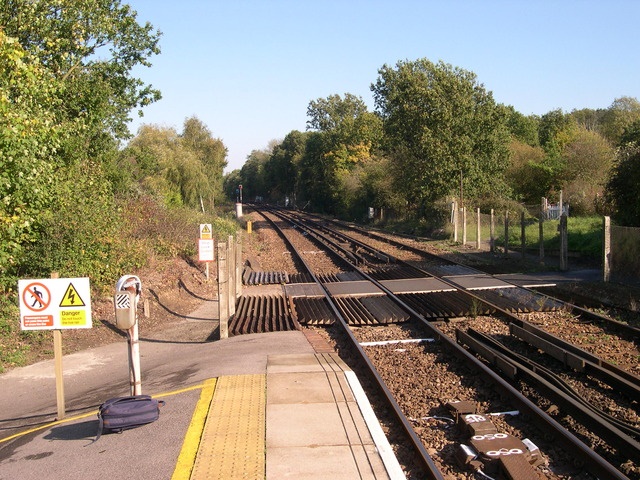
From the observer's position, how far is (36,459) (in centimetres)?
610

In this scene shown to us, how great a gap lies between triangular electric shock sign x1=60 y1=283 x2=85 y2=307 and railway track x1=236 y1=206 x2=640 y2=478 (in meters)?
3.78

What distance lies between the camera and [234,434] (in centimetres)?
610

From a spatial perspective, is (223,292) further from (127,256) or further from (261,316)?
(127,256)

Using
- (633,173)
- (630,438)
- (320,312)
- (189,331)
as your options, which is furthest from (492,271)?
(630,438)

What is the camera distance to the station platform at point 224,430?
5.43m

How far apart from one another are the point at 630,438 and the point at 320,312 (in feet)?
25.7

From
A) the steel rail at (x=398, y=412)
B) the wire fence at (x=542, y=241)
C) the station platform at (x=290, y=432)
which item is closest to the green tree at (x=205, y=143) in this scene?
the wire fence at (x=542, y=241)

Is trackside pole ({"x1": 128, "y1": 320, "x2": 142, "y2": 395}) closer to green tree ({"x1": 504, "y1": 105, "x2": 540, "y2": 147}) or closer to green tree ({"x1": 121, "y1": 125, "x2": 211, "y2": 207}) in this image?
green tree ({"x1": 121, "y1": 125, "x2": 211, "y2": 207})

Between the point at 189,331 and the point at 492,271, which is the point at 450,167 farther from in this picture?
the point at 189,331

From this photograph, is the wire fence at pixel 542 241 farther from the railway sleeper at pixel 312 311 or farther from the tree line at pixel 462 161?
the railway sleeper at pixel 312 311

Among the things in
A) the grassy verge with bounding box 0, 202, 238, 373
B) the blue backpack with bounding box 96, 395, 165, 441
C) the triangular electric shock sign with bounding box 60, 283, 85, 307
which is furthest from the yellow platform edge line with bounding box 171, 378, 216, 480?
the grassy verge with bounding box 0, 202, 238, 373

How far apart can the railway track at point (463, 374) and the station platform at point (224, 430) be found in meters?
0.63

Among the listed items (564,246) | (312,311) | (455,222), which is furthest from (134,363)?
(455,222)

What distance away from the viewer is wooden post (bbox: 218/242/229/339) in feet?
37.9
